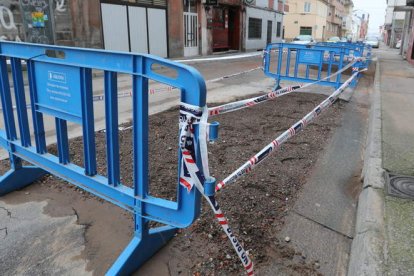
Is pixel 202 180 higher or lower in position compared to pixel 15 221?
higher

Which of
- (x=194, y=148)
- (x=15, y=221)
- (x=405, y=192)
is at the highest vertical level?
(x=194, y=148)

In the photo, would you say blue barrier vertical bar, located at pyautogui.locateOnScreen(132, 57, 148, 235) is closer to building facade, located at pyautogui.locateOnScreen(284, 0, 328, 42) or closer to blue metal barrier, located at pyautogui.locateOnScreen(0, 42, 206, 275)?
blue metal barrier, located at pyautogui.locateOnScreen(0, 42, 206, 275)

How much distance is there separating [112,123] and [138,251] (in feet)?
3.33

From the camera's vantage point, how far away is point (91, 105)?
2.65m

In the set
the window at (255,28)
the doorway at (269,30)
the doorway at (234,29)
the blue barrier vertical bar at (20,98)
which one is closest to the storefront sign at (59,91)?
the blue barrier vertical bar at (20,98)

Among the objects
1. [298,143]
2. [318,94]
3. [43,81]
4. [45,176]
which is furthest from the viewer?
[318,94]

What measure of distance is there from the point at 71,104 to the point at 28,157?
3.69 feet

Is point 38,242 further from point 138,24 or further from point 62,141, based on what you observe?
point 138,24

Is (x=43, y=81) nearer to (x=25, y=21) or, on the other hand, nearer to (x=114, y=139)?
(x=114, y=139)

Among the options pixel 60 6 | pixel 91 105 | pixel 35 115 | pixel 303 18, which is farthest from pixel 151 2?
pixel 303 18

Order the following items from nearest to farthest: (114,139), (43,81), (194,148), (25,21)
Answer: (194,148) < (114,139) < (43,81) < (25,21)

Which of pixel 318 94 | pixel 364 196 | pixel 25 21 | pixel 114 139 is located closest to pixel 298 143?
pixel 364 196

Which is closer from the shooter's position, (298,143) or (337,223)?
(337,223)

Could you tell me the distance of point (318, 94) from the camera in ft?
32.0
